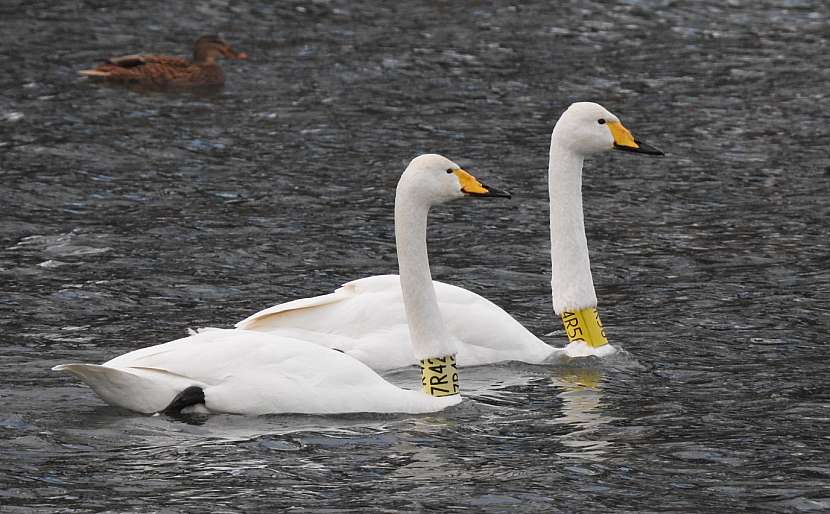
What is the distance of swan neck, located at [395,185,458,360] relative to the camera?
9.76 m

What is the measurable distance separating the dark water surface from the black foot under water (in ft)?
0.45

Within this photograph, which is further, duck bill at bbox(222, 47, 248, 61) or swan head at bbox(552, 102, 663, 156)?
duck bill at bbox(222, 47, 248, 61)

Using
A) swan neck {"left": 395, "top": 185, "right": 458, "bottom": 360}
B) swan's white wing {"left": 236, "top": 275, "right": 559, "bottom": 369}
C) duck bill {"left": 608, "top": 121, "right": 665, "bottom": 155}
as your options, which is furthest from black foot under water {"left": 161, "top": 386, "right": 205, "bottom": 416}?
duck bill {"left": 608, "top": 121, "right": 665, "bottom": 155}

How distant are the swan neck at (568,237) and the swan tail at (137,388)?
296 centimetres

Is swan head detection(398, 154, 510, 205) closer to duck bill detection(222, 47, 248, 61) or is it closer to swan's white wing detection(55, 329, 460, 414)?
swan's white wing detection(55, 329, 460, 414)

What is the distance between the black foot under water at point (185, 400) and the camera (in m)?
9.30

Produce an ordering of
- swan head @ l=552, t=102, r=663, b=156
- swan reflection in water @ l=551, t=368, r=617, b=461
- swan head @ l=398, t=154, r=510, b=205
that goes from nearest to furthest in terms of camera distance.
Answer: swan reflection in water @ l=551, t=368, r=617, b=461
swan head @ l=398, t=154, r=510, b=205
swan head @ l=552, t=102, r=663, b=156

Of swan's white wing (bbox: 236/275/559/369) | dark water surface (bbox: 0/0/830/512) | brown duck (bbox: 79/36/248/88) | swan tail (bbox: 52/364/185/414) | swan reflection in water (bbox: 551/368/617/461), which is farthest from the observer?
brown duck (bbox: 79/36/248/88)

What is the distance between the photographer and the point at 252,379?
9.45 m

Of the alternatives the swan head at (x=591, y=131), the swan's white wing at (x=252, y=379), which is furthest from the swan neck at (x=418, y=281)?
the swan head at (x=591, y=131)

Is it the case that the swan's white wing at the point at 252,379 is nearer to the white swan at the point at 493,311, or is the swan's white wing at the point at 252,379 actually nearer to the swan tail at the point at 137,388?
the swan tail at the point at 137,388

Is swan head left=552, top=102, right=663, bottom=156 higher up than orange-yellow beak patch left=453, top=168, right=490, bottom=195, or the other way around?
swan head left=552, top=102, right=663, bottom=156

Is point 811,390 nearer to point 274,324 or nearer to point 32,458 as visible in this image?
point 274,324

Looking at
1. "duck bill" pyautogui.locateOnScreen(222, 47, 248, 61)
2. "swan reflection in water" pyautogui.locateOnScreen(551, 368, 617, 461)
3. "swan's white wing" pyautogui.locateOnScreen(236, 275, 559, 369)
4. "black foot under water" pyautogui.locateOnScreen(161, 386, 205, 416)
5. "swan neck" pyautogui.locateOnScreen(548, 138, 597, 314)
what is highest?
"duck bill" pyautogui.locateOnScreen(222, 47, 248, 61)
